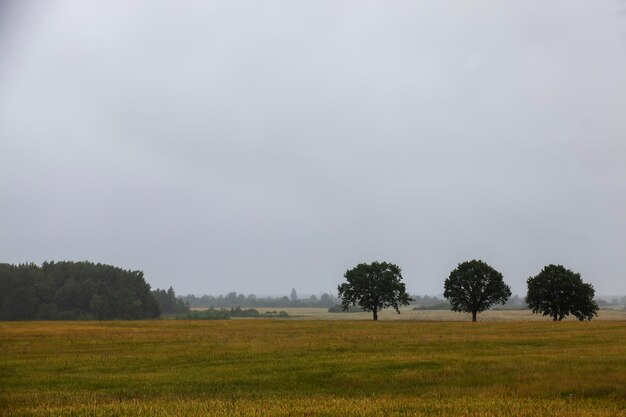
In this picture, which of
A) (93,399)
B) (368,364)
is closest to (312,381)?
(368,364)

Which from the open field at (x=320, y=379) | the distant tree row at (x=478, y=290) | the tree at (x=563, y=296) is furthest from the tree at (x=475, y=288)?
the open field at (x=320, y=379)

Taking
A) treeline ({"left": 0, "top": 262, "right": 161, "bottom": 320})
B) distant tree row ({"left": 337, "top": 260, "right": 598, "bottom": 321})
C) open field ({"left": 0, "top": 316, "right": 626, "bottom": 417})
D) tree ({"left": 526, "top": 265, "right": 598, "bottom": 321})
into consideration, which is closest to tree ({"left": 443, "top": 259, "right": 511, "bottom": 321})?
distant tree row ({"left": 337, "top": 260, "right": 598, "bottom": 321})

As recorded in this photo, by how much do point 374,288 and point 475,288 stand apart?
1874cm

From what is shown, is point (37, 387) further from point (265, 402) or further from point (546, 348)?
point (546, 348)

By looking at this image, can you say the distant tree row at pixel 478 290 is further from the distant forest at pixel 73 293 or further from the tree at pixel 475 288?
the distant forest at pixel 73 293

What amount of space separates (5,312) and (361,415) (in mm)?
160934

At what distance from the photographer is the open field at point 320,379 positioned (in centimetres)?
1842

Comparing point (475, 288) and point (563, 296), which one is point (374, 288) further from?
point (563, 296)

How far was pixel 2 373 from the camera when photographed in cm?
3033

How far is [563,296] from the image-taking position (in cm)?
9612

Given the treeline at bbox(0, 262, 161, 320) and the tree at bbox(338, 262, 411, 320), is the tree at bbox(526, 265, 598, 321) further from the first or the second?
the treeline at bbox(0, 262, 161, 320)

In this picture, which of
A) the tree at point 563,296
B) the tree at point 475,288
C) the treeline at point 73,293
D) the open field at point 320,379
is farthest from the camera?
the treeline at point 73,293

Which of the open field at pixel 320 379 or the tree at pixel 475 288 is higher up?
the tree at pixel 475 288

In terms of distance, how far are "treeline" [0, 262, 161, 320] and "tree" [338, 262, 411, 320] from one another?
84167 millimetres
